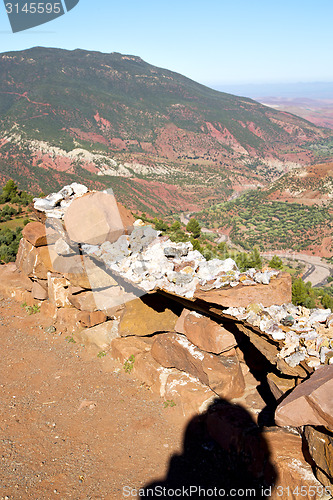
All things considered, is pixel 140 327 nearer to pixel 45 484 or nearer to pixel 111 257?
pixel 111 257

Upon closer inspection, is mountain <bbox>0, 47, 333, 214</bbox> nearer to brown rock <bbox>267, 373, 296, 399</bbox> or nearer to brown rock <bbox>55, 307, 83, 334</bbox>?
brown rock <bbox>55, 307, 83, 334</bbox>

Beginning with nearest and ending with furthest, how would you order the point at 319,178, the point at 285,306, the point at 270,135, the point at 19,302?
the point at 285,306, the point at 19,302, the point at 319,178, the point at 270,135

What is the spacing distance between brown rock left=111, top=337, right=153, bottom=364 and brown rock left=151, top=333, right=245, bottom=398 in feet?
2.06

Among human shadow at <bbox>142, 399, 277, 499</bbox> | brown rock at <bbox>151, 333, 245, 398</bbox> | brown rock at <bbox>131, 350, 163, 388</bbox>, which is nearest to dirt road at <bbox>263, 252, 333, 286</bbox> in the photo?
brown rock at <bbox>151, 333, 245, 398</bbox>

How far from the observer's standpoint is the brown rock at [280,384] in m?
7.52

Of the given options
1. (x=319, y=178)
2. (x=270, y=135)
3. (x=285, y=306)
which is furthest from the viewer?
(x=270, y=135)

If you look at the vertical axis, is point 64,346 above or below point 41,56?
below

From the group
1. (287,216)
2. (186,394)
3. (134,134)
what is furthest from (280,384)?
(134,134)

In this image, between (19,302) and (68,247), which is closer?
(68,247)

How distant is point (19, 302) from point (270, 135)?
536 feet

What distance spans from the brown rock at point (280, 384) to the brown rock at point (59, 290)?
7358 millimetres

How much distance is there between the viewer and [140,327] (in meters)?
10.7

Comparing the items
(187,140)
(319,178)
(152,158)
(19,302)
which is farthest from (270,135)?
(19,302)

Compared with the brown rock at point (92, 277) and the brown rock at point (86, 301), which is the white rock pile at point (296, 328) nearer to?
the brown rock at point (92, 277)
